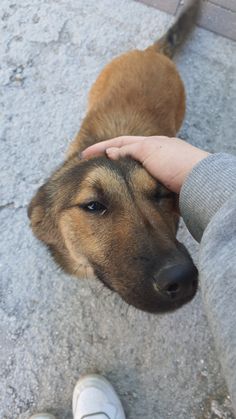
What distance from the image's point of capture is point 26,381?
298cm

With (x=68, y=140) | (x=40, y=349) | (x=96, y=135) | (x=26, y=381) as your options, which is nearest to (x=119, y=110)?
(x=96, y=135)

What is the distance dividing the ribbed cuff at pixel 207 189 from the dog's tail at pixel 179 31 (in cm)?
232

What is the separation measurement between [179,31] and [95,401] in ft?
11.1

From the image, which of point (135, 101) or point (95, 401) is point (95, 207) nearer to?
point (135, 101)

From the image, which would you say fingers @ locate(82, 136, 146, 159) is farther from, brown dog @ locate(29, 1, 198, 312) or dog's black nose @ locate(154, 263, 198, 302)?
dog's black nose @ locate(154, 263, 198, 302)

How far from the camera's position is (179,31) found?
13.5 feet

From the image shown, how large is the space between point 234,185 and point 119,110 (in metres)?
1.62

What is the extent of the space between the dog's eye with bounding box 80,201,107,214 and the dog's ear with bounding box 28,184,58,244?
401 mm

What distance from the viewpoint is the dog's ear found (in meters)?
2.75

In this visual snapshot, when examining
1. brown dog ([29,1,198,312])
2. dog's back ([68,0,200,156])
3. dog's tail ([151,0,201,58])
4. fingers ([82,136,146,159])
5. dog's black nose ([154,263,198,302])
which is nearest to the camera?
dog's black nose ([154,263,198,302])

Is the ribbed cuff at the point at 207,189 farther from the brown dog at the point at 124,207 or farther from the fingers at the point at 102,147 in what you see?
the fingers at the point at 102,147

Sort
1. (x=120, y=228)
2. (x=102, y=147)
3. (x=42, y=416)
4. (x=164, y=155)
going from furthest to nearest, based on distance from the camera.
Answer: (x=42, y=416) → (x=102, y=147) → (x=164, y=155) → (x=120, y=228)

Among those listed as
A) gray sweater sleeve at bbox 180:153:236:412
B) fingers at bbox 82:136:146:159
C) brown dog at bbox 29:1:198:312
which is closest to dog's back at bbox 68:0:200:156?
brown dog at bbox 29:1:198:312

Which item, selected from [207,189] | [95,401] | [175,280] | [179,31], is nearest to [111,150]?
[207,189]
